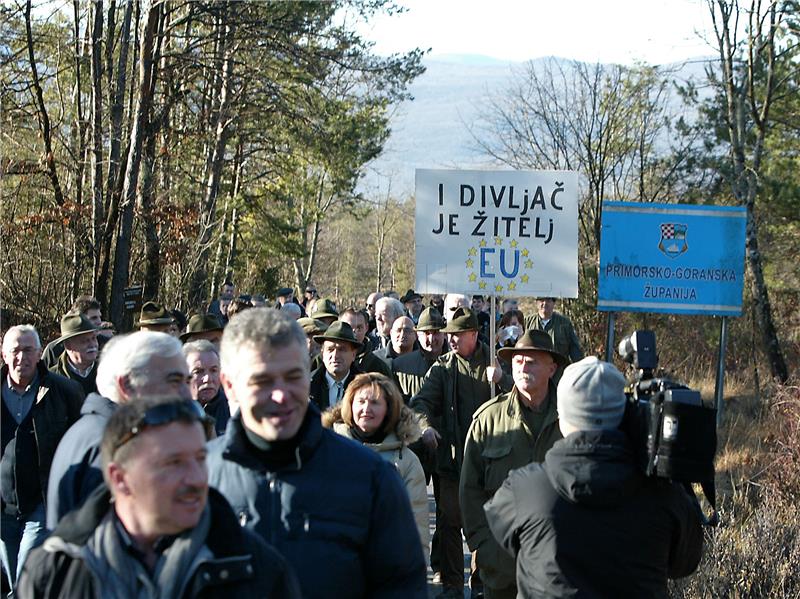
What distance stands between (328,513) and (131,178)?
51.8 ft

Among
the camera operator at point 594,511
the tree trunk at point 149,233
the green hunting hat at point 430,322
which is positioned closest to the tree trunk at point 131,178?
the tree trunk at point 149,233

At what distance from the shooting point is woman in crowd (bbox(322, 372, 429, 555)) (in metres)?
5.95

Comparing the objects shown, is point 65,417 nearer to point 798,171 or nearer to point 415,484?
point 415,484

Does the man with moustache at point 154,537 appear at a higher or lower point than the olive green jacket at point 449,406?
higher

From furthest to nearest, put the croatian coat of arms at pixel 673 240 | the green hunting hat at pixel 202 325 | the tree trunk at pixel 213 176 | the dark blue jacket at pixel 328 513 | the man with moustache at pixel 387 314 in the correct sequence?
1. the tree trunk at pixel 213 176
2. the man with moustache at pixel 387 314
3. the croatian coat of arms at pixel 673 240
4. the green hunting hat at pixel 202 325
5. the dark blue jacket at pixel 328 513

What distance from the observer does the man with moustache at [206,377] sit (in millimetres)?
6473

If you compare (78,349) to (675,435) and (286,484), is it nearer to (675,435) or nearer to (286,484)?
(286,484)

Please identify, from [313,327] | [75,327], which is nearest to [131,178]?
[313,327]

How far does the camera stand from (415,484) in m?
5.96

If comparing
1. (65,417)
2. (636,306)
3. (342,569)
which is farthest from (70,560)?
(636,306)

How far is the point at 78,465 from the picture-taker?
4.07 m

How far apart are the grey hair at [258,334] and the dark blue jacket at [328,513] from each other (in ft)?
0.67

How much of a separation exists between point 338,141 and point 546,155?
5070 mm

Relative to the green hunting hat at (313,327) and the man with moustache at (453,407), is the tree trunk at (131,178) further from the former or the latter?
the man with moustache at (453,407)
